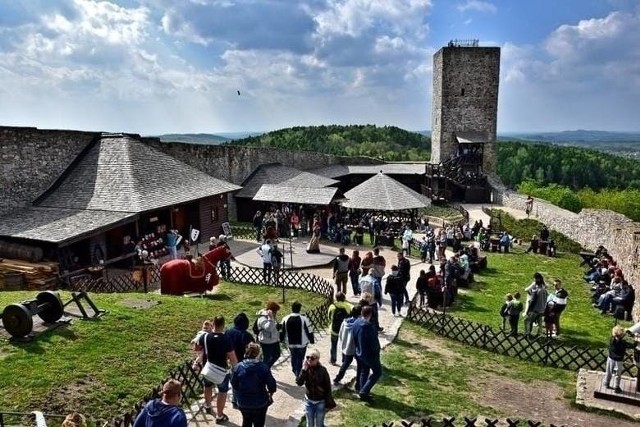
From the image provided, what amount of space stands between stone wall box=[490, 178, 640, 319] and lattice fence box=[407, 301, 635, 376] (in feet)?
15.7

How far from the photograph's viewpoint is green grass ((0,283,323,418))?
8484 mm

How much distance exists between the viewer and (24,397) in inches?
327

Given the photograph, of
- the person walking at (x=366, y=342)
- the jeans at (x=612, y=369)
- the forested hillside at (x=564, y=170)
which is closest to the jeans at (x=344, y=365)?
the person walking at (x=366, y=342)

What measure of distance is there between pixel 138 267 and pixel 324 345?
8.34 metres

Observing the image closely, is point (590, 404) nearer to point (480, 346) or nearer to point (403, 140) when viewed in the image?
point (480, 346)

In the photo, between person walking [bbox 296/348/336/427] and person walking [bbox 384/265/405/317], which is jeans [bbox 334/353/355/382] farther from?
person walking [bbox 384/265/405/317]

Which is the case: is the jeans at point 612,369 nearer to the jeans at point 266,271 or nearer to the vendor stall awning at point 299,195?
the jeans at point 266,271

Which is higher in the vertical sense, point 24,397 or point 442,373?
point 24,397

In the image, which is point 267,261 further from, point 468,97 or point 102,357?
point 468,97

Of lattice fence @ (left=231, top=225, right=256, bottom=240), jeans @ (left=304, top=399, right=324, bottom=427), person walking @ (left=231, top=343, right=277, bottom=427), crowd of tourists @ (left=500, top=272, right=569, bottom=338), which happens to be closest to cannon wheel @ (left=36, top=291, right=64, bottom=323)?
person walking @ (left=231, top=343, right=277, bottom=427)

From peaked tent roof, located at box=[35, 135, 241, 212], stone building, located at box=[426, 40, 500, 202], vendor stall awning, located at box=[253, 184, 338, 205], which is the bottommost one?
vendor stall awning, located at box=[253, 184, 338, 205]

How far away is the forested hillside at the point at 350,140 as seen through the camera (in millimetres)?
92750

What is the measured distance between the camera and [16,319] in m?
10.1

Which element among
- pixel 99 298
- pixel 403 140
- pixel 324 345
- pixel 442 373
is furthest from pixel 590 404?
pixel 403 140
